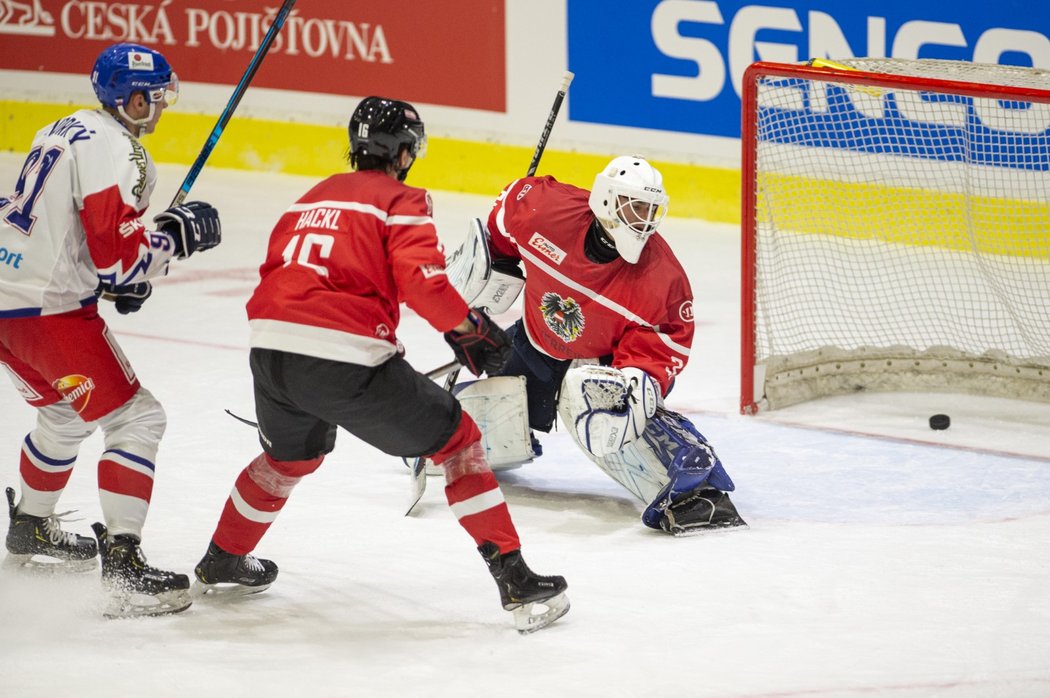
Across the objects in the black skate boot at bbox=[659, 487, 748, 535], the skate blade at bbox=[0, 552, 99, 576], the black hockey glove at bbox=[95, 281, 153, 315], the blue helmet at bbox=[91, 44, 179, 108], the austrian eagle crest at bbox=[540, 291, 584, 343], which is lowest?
the skate blade at bbox=[0, 552, 99, 576]

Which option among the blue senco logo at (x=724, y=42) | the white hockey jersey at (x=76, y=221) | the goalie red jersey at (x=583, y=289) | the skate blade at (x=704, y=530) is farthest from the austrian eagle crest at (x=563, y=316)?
the blue senco logo at (x=724, y=42)

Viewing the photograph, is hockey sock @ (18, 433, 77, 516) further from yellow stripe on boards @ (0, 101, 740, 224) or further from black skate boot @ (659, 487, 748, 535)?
yellow stripe on boards @ (0, 101, 740, 224)

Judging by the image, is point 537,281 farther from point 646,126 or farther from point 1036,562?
point 646,126

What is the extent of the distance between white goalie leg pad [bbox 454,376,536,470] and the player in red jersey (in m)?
1.00

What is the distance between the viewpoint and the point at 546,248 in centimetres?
434

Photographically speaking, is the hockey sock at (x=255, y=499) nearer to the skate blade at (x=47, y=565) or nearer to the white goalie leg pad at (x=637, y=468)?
the skate blade at (x=47, y=565)

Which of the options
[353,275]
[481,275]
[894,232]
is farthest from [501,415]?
[894,232]

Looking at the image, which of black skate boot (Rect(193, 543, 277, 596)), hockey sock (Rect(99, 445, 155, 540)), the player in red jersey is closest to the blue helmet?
the player in red jersey

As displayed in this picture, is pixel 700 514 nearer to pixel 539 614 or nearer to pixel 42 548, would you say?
pixel 539 614

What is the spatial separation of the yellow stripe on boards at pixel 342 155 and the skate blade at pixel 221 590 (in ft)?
15.8

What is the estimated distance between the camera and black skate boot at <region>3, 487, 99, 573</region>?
379 cm

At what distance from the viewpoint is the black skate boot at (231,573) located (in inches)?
139

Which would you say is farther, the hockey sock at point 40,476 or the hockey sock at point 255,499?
the hockey sock at point 40,476

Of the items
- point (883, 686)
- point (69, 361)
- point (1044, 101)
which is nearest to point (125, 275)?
point (69, 361)
